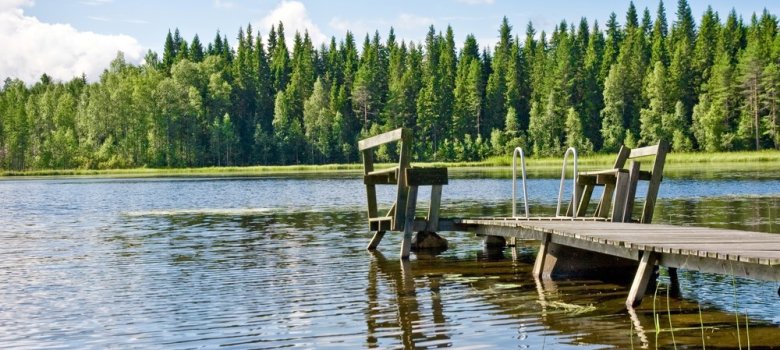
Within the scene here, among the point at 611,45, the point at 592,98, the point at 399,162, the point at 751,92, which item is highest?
the point at 611,45

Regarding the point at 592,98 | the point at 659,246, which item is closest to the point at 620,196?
the point at 659,246

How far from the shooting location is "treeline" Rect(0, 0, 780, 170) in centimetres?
11444

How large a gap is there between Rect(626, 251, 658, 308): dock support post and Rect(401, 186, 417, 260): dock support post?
7.05m

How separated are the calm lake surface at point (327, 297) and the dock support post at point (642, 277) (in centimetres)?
23

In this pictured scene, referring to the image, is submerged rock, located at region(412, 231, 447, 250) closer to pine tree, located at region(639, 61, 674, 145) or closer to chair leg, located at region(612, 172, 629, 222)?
chair leg, located at region(612, 172, 629, 222)

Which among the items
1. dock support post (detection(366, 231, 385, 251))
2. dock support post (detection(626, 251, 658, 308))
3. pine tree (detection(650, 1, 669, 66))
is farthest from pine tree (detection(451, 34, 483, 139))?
dock support post (detection(626, 251, 658, 308))

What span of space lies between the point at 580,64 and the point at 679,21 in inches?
937

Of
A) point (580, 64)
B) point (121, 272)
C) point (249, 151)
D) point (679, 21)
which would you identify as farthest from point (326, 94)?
point (121, 272)

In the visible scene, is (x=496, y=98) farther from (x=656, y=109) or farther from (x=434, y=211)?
(x=434, y=211)

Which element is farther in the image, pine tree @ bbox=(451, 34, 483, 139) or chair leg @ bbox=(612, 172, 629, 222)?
pine tree @ bbox=(451, 34, 483, 139)

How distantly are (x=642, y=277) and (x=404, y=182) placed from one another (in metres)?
7.27

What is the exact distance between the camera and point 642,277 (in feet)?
42.7

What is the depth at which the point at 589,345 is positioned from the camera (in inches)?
436

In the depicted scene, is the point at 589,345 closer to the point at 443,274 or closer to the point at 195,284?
the point at 443,274
